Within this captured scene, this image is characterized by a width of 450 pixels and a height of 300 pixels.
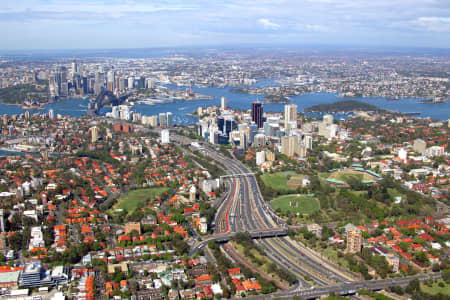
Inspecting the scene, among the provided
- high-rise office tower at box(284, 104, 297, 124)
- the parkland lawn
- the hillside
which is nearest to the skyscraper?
high-rise office tower at box(284, 104, 297, 124)

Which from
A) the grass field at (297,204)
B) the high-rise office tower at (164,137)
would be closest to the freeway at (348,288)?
the grass field at (297,204)

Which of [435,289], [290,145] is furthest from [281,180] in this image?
[435,289]

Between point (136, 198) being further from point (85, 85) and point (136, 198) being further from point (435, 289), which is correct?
point (85, 85)

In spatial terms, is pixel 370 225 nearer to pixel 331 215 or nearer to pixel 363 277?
pixel 331 215

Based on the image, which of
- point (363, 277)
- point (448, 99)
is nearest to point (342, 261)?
point (363, 277)

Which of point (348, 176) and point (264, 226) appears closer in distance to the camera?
point (264, 226)

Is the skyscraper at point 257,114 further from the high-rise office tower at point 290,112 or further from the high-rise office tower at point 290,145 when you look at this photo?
the high-rise office tower at point 290,145
